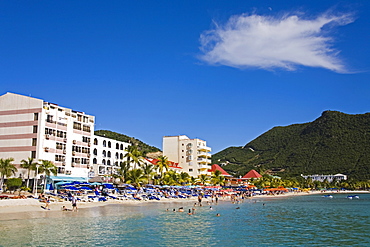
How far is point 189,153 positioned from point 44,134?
5234cm

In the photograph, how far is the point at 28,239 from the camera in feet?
80.1

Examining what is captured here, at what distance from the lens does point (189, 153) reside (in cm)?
10788

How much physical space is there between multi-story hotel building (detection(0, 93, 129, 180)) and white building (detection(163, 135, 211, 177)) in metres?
40.9

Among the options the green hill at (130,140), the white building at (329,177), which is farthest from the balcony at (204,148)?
the white building at (329,177)

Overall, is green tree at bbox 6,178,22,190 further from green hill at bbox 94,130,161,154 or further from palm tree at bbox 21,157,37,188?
green hill at bbox 94,130,161,154

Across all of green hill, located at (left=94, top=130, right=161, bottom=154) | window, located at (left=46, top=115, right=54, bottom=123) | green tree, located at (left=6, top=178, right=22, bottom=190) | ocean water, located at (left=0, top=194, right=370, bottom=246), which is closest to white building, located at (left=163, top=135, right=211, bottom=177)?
window, located at (left=46, top=115, right=54, bottom=123)

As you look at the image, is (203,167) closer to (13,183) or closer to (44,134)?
(44,134)

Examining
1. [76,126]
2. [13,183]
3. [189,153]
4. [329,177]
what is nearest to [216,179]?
[189,153]

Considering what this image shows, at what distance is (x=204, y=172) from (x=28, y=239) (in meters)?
86.7

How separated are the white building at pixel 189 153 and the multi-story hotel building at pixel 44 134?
1609 inches

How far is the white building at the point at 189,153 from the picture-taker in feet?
351

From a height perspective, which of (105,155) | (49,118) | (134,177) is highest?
(49,118)

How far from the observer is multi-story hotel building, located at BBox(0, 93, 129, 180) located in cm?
6188

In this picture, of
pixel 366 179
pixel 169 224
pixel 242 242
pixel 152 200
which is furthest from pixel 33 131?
pixel 366 179
